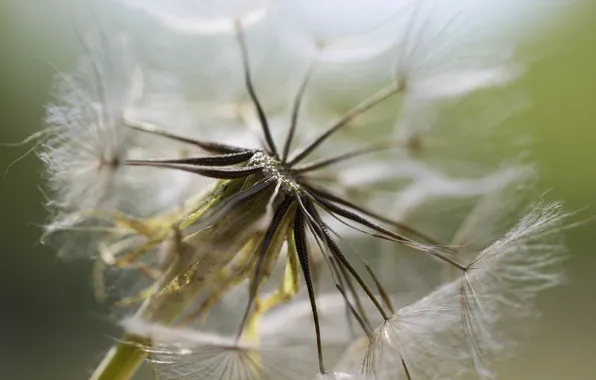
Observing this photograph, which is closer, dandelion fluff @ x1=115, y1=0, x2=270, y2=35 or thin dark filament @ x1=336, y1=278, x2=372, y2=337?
thin dark filament @ x1=336, y1=278, x2=372, y2=337

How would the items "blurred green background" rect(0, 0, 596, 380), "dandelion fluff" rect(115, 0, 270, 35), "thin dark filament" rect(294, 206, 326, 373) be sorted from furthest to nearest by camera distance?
"blurred green background" rect(0, 0, 596, 380) → "dandelion fluff" rect(115, 0, 270, 35) → "thin dark filament" rect(294, 206, 326, 373)

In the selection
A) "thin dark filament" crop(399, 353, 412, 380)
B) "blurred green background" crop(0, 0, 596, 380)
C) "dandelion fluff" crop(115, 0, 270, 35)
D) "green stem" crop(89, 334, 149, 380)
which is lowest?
"green stem" crop(89, 334, 149, 380)

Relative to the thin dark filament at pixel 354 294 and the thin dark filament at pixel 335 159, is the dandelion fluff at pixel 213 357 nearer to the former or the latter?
the thin dark filament at pixel 354 294

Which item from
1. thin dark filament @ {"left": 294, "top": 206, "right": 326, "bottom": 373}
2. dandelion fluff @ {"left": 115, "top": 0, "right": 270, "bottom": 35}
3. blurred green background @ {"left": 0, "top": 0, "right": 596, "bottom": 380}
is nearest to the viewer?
thin dark filament @ {"left": 294, "top": 206, "right": 326, "bottom": 373}

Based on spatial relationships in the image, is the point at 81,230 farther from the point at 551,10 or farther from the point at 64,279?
the point at 551,10

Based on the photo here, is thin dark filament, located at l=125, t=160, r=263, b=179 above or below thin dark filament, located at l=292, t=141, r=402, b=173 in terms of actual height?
below

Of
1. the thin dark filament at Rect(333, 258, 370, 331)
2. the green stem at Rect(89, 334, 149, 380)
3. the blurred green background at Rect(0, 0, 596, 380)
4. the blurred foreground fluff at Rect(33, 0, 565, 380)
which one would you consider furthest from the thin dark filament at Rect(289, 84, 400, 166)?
the blurred green background at Rect(0, 0, 596, 380)

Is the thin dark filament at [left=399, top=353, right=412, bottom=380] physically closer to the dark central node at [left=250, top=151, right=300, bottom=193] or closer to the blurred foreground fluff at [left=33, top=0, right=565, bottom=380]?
the blurred foreground fluff at [left=33, top=0, right=565, bottom=380]

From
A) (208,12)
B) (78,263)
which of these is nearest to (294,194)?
(208,12)

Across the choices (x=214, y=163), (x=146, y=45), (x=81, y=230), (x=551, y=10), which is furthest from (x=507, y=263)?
(x=551, y=10)
